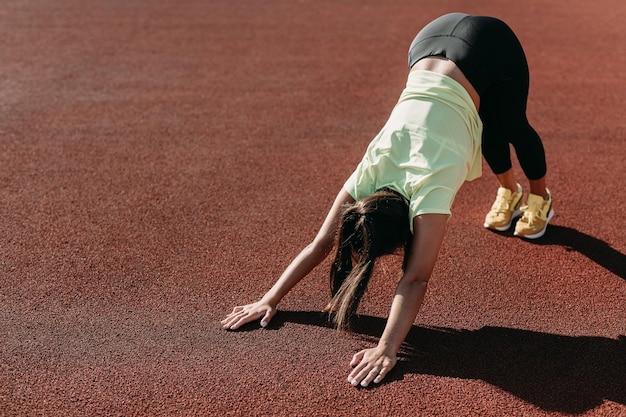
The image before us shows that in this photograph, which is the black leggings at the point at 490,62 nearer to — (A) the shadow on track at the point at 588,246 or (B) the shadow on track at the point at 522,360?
(A) the shadow on track at the point at 588,246

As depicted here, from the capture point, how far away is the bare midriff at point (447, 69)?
168 inches

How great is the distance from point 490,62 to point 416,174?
1.04 metres

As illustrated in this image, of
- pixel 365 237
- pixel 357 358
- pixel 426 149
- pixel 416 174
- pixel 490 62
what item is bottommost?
pixel 357 358

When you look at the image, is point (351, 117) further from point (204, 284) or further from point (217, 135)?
point (204, 284)

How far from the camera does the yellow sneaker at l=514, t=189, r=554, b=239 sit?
5387 mm

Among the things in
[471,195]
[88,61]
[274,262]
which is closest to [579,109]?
[471,195]

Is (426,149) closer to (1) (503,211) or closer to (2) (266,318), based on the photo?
(2) (266,318)

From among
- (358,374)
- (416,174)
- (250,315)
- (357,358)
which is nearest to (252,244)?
(250,315)

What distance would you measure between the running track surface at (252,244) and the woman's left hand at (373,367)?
0.24ft

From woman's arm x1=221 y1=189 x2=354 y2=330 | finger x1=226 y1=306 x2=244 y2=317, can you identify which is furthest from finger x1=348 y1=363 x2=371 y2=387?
finger x1=226 y1=306 x2=244 y2=317

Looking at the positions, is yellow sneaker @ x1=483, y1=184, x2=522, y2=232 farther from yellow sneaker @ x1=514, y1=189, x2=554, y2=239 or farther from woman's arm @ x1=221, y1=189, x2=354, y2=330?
woman's arm @ x1=221, y1=189, x2=354, y2=330

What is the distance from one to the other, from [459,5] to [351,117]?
523cm

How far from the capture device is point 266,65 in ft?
30.0

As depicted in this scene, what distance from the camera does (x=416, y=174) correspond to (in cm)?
391
